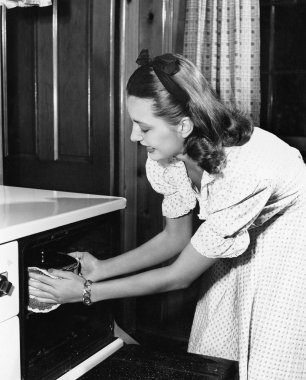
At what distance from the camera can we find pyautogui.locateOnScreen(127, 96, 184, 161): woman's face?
1.28 meters

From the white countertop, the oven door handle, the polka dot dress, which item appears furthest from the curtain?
the oven door handle

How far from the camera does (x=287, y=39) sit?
272 centimetres

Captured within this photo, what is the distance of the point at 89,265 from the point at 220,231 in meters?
0.42

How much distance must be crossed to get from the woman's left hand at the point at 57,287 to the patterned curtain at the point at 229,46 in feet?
4.67

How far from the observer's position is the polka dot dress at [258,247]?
4.23 ft

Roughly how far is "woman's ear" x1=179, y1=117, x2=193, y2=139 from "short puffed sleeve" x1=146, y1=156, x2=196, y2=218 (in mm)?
211

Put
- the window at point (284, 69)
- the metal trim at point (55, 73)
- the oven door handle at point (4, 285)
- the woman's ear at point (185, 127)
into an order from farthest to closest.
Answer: the window at point (284, 69)
the metal trim at point (55, 73)
the woman's ear at point (185, 127)
the oven door handle at point (4, 285)

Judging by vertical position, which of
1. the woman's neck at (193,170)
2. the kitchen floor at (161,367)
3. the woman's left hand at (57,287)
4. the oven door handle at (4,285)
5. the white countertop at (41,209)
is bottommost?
the kitchen floor at (161,367)

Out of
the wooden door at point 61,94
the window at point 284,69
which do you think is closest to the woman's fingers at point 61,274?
the wooden door at point 61,94

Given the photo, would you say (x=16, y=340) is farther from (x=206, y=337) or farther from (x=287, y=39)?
(x=287, y=39)

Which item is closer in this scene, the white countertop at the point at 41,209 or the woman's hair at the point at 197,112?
the white countertop at the point at 41,209

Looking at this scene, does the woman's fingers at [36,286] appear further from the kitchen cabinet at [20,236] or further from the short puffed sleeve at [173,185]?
the short puffed sleeve at [173,185]

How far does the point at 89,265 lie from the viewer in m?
1.52

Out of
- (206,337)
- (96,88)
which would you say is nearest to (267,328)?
(206,337)
